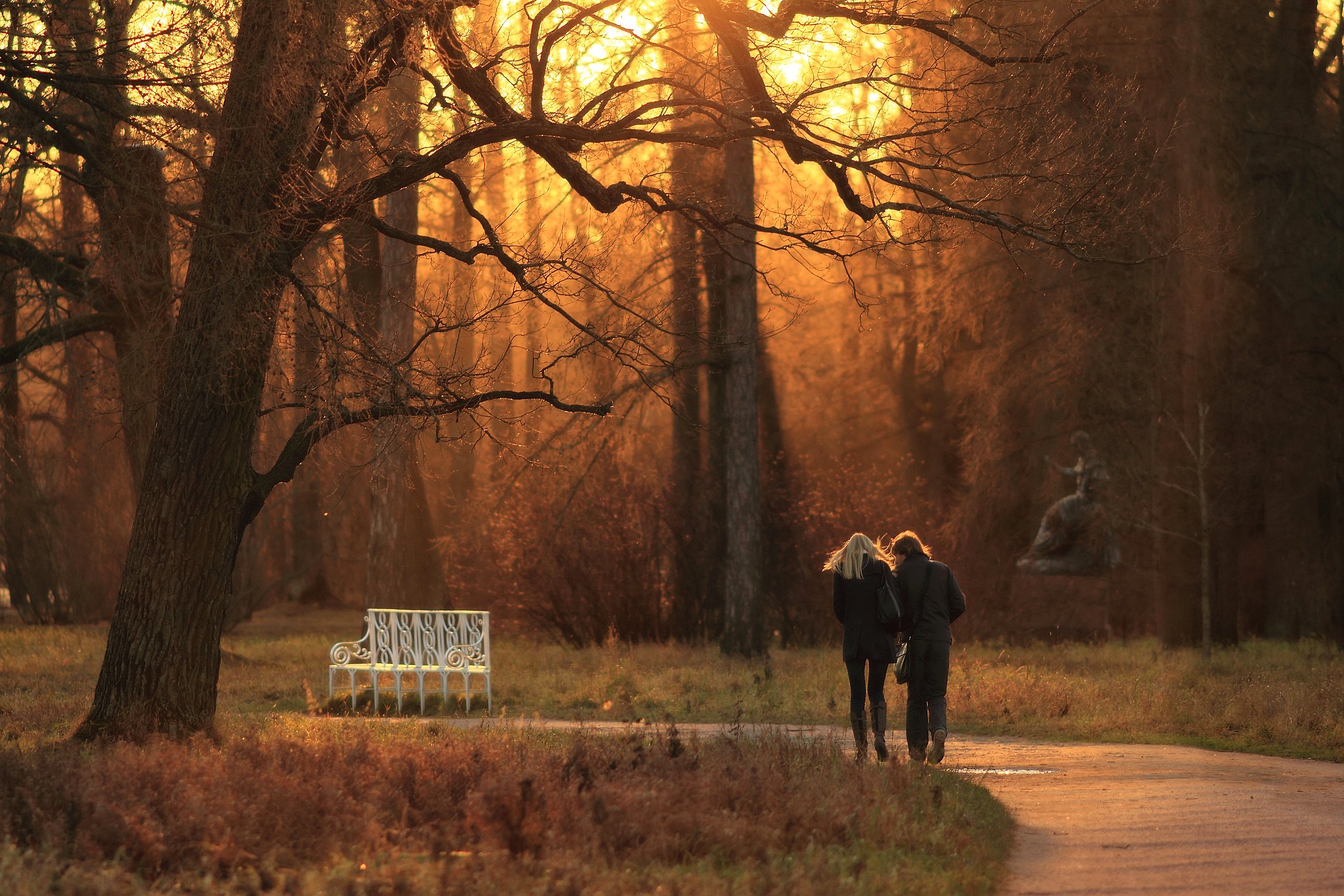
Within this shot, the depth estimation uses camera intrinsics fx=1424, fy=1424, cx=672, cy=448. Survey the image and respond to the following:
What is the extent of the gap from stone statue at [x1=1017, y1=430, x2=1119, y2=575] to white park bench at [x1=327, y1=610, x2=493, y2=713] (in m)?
12.7

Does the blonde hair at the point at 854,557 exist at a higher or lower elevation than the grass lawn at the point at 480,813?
higher

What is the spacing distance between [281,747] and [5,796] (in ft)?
5.64

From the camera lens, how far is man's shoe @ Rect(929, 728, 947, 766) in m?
9.98

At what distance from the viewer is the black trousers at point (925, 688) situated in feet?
32.7

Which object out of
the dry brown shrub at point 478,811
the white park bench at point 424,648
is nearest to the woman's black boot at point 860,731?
the dry brown shrub at point 478,811

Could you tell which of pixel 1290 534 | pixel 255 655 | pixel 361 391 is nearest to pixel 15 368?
pixel 255 655

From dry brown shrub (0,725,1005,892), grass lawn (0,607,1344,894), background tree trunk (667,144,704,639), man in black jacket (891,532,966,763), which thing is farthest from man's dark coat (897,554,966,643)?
background tree trunk (667,144,704,639)

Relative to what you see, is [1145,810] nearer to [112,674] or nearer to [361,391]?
[361,391]

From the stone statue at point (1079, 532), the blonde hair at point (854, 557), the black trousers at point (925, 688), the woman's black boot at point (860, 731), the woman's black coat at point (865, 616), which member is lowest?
the woman's black boot at point (860, 731)

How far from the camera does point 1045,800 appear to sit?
29.1 ft

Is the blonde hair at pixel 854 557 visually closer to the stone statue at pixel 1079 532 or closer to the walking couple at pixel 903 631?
the walking couple at pixel 903 631

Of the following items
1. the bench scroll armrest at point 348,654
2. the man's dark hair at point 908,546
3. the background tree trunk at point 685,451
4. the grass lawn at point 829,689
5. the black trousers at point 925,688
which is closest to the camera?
the black trousers at point 925,688

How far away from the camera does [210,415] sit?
33.7 feet

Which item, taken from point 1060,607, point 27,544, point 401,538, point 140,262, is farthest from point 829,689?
point 27,544
